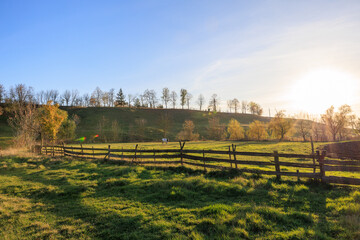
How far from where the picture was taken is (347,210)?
5773 mm

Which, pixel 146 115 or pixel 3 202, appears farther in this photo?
pixel 146 115

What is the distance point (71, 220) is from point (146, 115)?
329ft

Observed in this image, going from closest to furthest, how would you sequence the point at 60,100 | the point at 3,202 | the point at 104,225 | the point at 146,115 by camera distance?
the point at 104,225, the point at 3,202, the point at 146,115, the point at 60,100

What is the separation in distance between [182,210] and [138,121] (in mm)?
86666

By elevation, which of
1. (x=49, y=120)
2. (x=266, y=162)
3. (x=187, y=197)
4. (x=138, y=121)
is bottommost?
(x=187, y=197)

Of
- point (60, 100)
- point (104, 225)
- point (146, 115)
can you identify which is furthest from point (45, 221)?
point (60, 100)

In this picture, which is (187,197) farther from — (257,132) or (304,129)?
(304,129)

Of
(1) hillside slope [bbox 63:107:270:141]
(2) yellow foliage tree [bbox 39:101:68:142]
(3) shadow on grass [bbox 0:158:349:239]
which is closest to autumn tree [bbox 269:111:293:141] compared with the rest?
(1) hillside slope [bbox 63:107:270:141]

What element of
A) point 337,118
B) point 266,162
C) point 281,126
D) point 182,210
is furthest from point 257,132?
point 182,210

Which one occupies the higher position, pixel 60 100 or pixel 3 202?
pixel 60 100

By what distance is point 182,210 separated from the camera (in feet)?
20.6

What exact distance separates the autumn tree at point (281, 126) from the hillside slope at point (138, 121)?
28.3 meters

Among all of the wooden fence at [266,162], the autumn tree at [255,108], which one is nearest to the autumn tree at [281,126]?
the wooden fence at [266,162]

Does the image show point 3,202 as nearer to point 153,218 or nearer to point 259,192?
point 153,218
